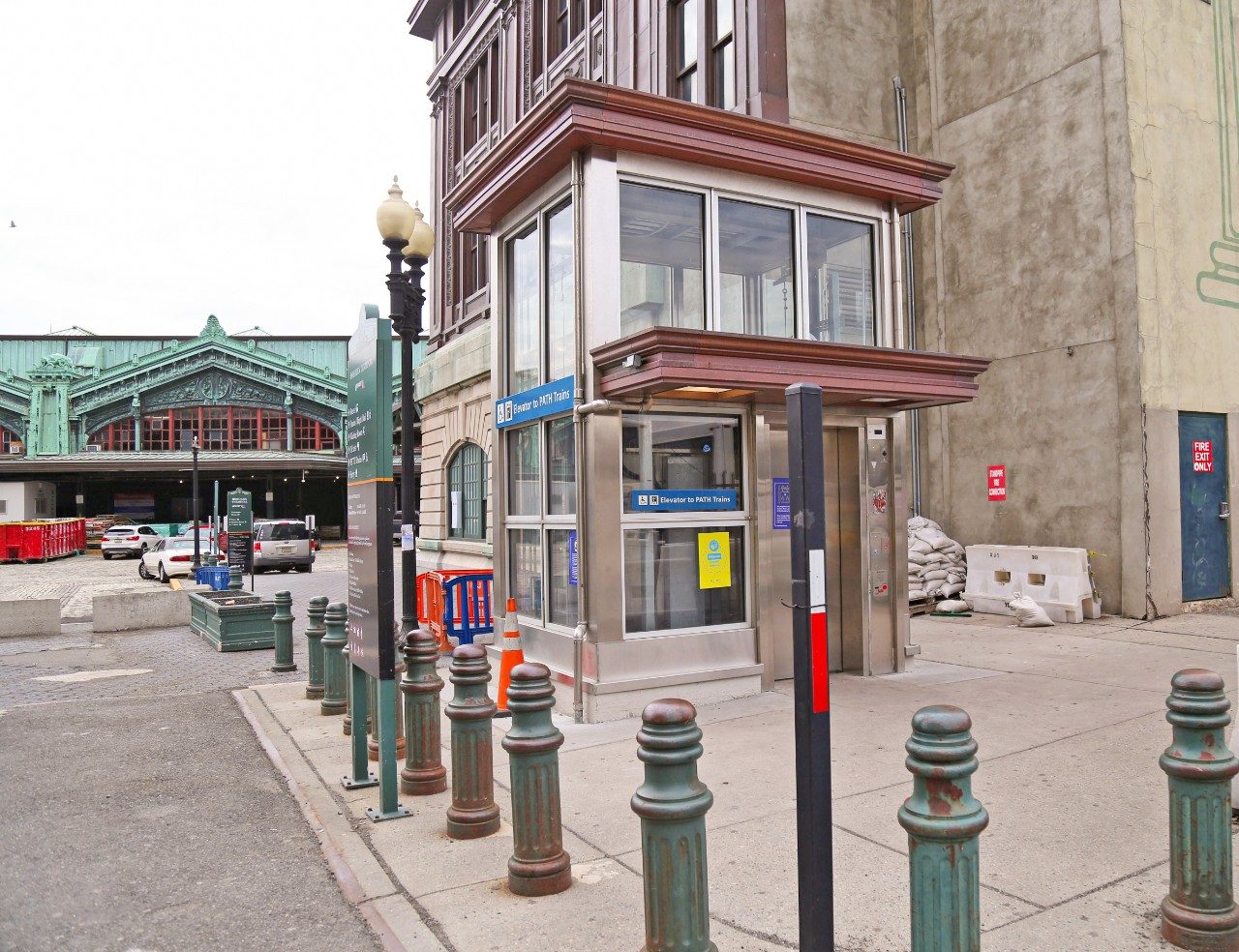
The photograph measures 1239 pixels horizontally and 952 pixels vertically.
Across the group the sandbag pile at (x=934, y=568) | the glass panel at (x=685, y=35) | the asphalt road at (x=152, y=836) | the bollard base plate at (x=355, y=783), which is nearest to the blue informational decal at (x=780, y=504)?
the bollard base plate at (x=355, y=783)

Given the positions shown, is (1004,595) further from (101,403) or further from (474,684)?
(101,403)

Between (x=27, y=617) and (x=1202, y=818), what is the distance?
57.3ft

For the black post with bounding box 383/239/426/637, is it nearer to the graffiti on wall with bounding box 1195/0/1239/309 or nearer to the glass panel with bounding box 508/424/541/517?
the glass panel with bounding box 508/424/541/517

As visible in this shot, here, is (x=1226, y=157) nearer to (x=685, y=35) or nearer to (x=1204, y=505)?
(x=1204, y=505)

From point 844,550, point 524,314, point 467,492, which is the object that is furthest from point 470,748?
point 467,492

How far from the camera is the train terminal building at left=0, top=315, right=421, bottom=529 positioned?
50781 mm

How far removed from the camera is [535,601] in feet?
30.9

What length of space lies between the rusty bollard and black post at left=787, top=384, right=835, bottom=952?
3.37 meters

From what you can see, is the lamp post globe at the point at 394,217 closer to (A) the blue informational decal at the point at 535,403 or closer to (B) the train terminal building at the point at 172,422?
(A) the blue informational decal at the point at 535,403

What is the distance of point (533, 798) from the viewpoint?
454 centimetres

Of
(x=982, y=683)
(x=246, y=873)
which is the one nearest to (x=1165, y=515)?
(x=982, y=683)

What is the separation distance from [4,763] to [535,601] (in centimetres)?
462

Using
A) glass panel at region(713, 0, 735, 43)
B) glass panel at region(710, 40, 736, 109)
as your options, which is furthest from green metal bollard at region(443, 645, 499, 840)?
glass panel at region(713, 0, 735, 43)

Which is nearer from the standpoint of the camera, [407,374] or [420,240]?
[407,374]
